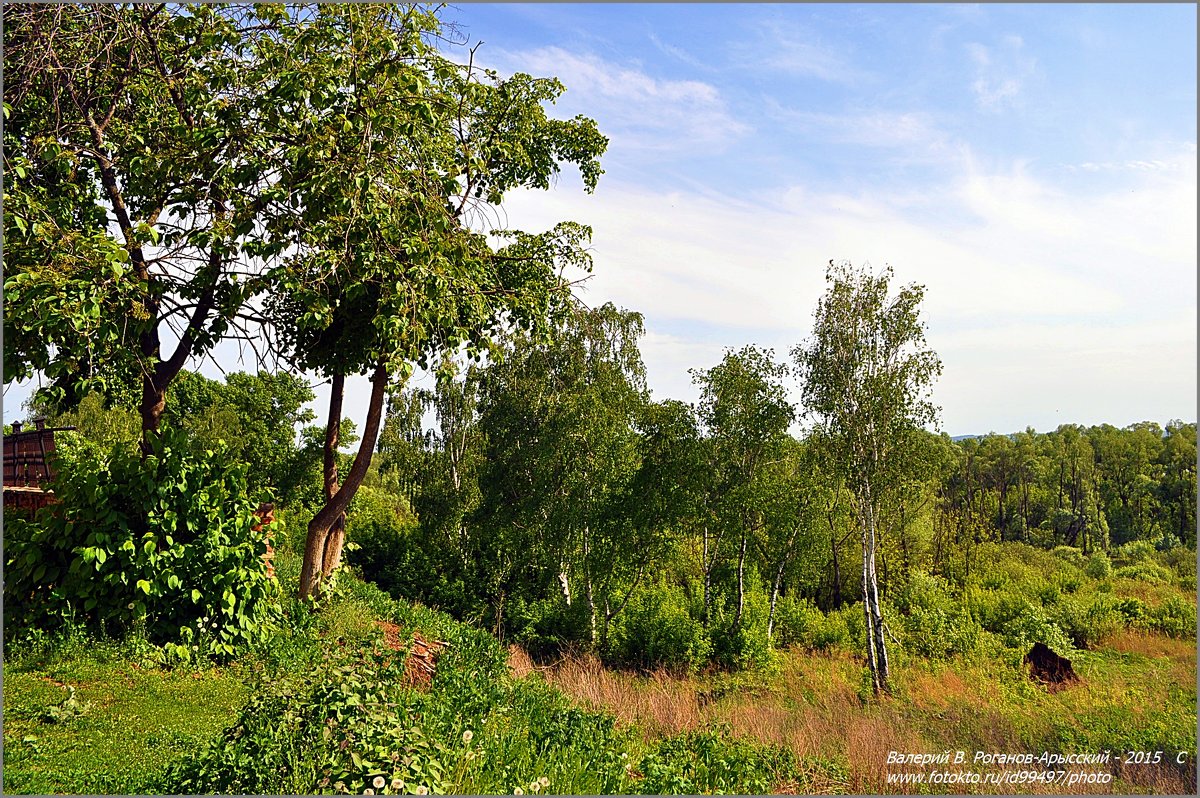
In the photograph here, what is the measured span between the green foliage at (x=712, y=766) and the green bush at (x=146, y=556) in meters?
4.23

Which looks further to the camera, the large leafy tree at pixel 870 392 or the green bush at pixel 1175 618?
the green bush at pixel 1175 618

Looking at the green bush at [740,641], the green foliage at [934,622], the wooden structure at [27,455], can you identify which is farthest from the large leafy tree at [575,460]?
the wooden structure at [27,455]

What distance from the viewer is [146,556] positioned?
22.5 ft

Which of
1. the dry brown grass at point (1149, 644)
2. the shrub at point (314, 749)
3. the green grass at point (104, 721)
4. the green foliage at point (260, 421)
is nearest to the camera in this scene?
the shrub at point (314, 749)

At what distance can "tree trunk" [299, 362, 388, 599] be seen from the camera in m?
10.0

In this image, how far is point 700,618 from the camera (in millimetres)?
20000

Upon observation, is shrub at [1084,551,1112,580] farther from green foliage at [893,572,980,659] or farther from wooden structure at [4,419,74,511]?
wooden structure at [4,419,74,511]

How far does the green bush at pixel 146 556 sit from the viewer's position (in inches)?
268

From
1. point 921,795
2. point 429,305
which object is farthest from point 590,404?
point 921,795

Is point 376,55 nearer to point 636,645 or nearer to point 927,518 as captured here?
point 636,645

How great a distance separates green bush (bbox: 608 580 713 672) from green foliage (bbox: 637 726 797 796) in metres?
10.1

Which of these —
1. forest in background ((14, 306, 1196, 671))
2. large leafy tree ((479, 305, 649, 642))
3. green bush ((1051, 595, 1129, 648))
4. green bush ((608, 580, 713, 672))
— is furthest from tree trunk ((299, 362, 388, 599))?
green bush ((1051, 595, 1129, 648))

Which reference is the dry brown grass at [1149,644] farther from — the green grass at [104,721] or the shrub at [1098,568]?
the green grass at [104,721]

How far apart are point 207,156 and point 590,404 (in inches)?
466
